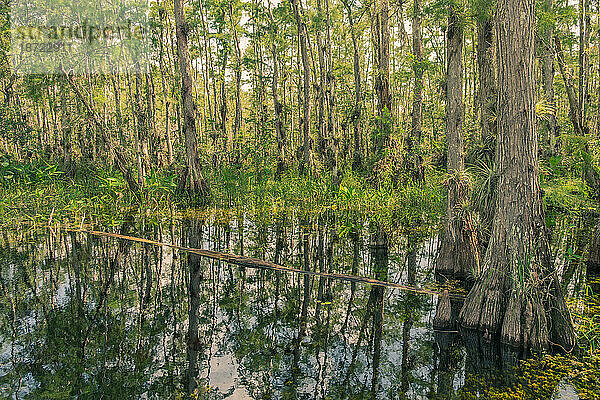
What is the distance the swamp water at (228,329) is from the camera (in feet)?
12.1

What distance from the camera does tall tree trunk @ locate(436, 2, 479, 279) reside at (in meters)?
5.91

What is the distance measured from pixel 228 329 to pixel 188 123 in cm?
893

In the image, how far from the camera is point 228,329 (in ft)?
15.6

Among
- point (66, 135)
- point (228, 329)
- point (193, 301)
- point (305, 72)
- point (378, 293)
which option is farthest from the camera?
point (66, 135)

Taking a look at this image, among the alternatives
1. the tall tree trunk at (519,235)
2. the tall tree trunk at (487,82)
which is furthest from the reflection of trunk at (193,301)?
the tall tree trunk at (487,82)

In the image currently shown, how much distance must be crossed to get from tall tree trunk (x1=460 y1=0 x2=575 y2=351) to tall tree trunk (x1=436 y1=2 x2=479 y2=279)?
4.68 feet

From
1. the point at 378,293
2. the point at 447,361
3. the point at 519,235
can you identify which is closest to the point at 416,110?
the point at 378,293

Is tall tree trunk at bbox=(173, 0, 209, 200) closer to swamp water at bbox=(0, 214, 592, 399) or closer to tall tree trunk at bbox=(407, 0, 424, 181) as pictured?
swamp water at bbox=(0, 214, 592, 399)

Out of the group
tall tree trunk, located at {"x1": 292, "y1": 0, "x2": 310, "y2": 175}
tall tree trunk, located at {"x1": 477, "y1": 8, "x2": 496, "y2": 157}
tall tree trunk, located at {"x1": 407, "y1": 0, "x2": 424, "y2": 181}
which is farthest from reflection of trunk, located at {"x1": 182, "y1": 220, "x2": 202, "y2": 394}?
tall tree trunk, located at {"x1": 407, "y1": 0, "x2": 424, "y2": 181}

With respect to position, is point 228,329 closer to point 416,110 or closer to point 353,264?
point 353,264

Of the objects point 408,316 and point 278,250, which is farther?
point 278,250

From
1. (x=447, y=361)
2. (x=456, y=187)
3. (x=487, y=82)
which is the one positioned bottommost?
(x=447, y=361)
